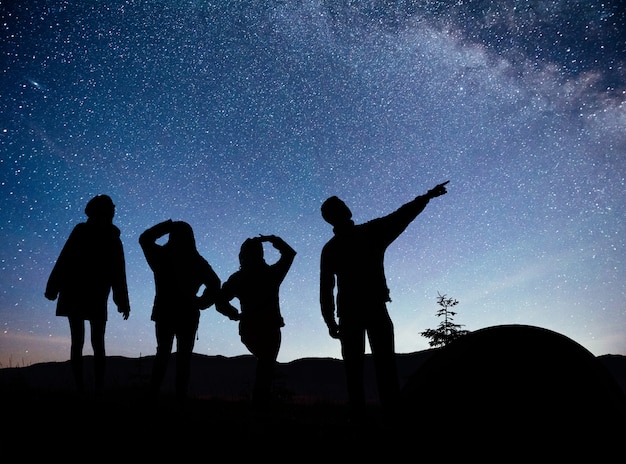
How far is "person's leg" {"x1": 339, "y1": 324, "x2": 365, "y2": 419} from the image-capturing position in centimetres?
377

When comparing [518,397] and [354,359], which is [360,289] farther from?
[518,397]

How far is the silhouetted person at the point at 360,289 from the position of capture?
374 cm

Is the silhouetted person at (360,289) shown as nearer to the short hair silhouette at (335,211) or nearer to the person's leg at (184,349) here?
the short hair silhouette at (335,211)

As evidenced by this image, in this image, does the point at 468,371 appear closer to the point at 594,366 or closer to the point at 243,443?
the point at 594,366

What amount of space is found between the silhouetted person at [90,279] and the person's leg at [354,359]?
3.33 meters

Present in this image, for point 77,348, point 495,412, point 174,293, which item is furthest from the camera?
point 77,348

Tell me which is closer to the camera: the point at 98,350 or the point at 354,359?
the point at 354,359

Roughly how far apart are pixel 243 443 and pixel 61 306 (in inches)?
143

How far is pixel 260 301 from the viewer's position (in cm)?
506

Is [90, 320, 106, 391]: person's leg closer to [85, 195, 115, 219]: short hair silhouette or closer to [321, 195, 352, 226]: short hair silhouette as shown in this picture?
[85, 195, 115, 219]: short hair silhouette

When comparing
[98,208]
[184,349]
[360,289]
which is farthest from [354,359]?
[98,208]

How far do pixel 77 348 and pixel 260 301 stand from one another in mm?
2407

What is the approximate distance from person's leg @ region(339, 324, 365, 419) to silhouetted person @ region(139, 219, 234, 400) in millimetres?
1918

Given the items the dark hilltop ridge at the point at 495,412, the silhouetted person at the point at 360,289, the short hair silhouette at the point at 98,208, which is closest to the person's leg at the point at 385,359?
the silhouetted person at the point at 360,289
